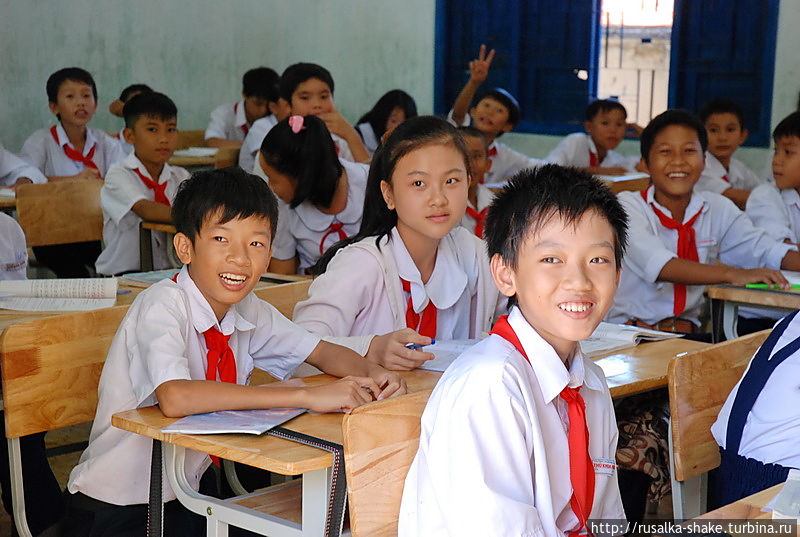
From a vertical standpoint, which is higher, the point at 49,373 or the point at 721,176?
the point at 721,176

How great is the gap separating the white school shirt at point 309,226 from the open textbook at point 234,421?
187cm

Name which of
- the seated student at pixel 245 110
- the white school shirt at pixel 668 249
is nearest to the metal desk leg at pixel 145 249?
the white school shirt at pixel 668 249

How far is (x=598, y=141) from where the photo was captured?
630 cm

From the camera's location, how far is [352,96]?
8.42 m

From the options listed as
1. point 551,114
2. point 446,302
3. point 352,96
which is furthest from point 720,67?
point 446,302

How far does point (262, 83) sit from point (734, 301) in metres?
4.75

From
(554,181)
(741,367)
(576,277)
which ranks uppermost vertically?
(554,181)

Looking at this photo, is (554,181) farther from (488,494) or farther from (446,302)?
(446,302)

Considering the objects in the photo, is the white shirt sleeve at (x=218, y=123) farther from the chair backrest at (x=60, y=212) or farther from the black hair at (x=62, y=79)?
the chair backrest at (x=60, y=212)

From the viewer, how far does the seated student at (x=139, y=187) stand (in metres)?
4.07

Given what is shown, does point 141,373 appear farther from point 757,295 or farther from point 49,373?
point 757,295

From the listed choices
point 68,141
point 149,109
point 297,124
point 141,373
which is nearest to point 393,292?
point 141,373

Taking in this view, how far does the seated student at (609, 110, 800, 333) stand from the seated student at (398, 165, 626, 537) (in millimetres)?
1649

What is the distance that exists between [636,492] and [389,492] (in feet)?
3.00
